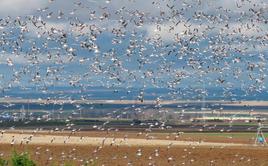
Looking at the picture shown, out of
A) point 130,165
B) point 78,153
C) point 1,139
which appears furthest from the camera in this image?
point 1,139

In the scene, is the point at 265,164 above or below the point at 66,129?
below

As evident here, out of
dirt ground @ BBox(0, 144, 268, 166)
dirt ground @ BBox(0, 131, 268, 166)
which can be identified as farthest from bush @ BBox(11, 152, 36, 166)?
dirt ground @ BBox(0, 144, 268, 166)

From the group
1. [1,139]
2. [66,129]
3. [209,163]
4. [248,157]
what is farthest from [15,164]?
[66,129]

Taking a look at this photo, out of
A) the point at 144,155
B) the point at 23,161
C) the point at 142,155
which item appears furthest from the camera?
the point at 144,155

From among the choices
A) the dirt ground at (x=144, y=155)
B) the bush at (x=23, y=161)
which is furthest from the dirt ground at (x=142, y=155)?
the bush at (x=23, y=161)

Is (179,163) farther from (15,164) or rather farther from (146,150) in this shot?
(15,164)

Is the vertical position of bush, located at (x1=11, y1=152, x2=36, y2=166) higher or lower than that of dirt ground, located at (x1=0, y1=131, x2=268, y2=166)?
lower

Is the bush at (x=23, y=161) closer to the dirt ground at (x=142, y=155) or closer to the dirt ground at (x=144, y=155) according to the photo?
the dirt ground at (x=142, y=155)

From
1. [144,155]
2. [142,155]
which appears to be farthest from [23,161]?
[144,155]

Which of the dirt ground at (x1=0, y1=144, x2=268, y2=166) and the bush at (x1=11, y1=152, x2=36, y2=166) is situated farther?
the dirt ground at (x1=0, y1=144, x2=268, y2=166)

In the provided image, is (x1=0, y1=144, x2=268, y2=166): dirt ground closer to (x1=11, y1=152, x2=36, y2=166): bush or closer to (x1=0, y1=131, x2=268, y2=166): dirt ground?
(x1=0, y1=131, x2=268, y2=166): dirt ground

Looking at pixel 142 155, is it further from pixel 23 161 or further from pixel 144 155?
pixel 23 161
